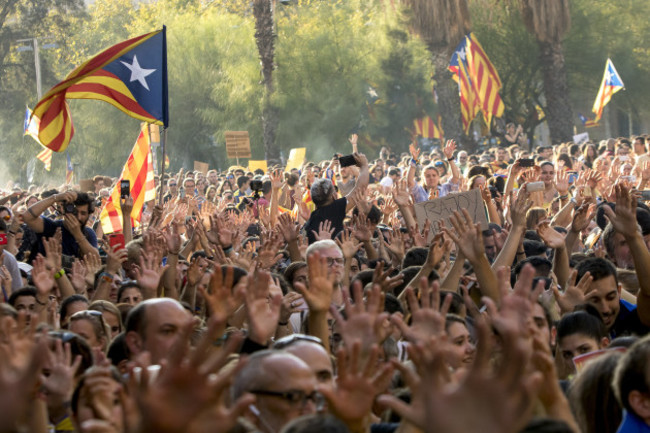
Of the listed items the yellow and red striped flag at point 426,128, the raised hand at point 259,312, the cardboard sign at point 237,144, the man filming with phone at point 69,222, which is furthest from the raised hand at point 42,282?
the yellow and red striped flag at point 426,128

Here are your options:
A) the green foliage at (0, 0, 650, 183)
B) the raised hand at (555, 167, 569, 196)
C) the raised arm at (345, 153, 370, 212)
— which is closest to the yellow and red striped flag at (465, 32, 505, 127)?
the raised hand at (555, 167, 569, 196)

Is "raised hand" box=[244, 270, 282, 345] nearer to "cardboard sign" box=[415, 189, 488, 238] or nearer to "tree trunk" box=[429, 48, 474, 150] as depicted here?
"cardboard sign" box=[415, 189, 488, 238]

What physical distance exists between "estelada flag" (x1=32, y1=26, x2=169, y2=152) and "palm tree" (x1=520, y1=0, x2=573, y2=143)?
2228 centimetres

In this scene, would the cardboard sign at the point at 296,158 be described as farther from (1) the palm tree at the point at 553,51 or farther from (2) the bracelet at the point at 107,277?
(2) the bracelet at the point at 107,277

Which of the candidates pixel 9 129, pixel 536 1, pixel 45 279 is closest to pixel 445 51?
pixel 536 1

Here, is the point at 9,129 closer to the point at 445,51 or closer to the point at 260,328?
the point at 445,51

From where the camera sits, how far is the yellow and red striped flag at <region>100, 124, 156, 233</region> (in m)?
11.2

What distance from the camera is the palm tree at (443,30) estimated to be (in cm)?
3162

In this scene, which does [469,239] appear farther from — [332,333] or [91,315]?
[91,315]

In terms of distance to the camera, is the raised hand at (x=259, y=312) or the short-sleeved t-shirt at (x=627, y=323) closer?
the raised hand at (x=259, y=312)

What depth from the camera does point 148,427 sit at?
2648 millimetres

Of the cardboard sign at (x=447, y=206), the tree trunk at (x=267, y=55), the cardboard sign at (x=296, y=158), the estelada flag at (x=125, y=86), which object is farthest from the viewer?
the tree trunk at (x=267, y=55)

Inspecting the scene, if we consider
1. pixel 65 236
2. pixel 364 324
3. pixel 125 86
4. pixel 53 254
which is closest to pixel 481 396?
pixel 364 324

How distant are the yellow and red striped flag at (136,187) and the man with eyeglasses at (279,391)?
795 centimetres
